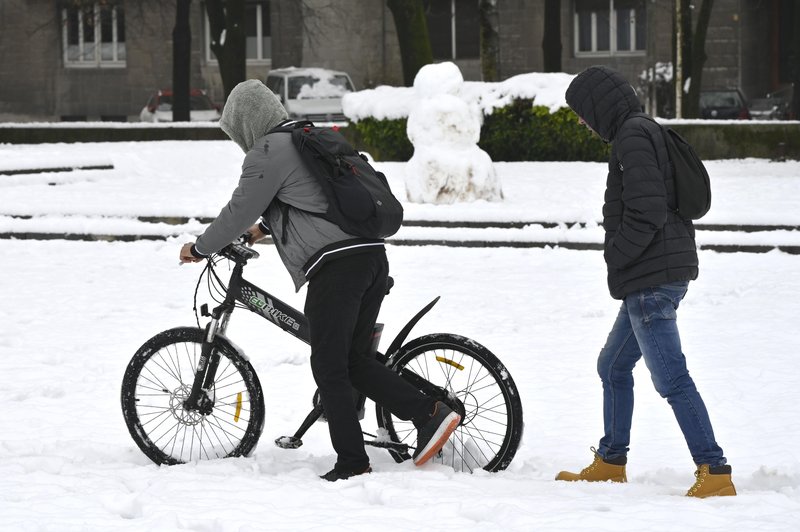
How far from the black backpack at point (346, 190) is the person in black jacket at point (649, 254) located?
0.84 m

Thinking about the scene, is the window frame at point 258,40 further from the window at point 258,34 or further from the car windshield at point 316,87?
the car windshield at point 316,87

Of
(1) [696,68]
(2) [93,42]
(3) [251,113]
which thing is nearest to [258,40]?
(2) [93,42]

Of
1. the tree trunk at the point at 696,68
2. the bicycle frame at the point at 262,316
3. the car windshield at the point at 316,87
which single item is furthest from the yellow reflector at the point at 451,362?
the car windshield at the point at 316,87

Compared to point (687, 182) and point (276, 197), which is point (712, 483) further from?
point (276, 197)

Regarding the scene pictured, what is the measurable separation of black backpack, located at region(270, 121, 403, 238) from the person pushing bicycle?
6 cm

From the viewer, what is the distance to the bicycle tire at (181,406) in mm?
5270

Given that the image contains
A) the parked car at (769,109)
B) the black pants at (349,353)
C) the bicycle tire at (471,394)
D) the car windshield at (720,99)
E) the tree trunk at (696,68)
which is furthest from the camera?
the parked car at (769,109)

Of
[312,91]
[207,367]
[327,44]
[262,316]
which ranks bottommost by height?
[207,367]

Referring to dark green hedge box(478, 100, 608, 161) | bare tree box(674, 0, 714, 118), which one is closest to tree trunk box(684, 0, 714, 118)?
bare tree box(674, 0, 714, 118)

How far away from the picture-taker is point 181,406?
5.36m

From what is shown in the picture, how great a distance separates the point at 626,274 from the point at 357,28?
34.3 m

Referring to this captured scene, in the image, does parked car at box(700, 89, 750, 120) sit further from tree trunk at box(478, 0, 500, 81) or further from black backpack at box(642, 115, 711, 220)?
black backpack at box(642, 115, 711, 220)

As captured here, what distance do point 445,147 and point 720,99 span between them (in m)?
19.7

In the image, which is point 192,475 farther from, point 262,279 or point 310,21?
point 310,21
